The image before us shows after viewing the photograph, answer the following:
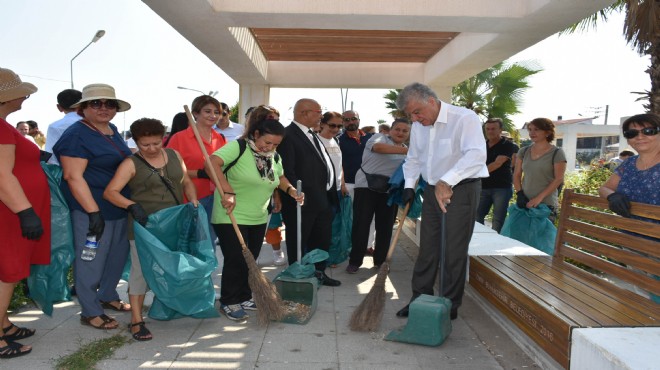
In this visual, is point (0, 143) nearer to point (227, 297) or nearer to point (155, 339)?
point (155, 339)

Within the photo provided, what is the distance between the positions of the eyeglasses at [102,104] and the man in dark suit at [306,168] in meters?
1.43

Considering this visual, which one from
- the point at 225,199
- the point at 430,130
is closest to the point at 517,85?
the point at 430,130

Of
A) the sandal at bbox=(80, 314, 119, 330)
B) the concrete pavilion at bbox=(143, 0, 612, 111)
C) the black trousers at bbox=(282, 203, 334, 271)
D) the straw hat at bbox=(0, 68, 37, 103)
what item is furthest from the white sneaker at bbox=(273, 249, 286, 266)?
the straw hat at bbox=(0, 68, 37, 103)

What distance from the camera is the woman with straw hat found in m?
2.84

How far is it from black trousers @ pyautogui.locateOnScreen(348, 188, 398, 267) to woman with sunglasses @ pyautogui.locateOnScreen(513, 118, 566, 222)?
141 centimetres

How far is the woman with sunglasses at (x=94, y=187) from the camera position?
3143 mm

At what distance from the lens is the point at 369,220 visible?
5.21m

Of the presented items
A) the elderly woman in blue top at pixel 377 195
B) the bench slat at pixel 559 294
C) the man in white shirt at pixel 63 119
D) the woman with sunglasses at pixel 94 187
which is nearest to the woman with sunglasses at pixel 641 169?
the bench slat at pixel 559 294

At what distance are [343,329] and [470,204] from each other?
1.29 meters

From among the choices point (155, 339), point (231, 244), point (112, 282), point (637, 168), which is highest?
point (637, 168)

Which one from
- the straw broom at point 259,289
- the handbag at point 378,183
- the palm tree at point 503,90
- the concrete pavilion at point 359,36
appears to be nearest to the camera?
the straw broom at point 259,289

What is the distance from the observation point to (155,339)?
3.37m

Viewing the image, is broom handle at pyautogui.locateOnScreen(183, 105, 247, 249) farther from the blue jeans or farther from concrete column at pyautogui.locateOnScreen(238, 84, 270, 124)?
concrete column at pyautogui.locateOnScreen(238, 84, 270, 124)

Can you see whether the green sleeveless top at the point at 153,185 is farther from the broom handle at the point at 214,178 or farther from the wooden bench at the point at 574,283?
the wooden bench at the point at 574,283
